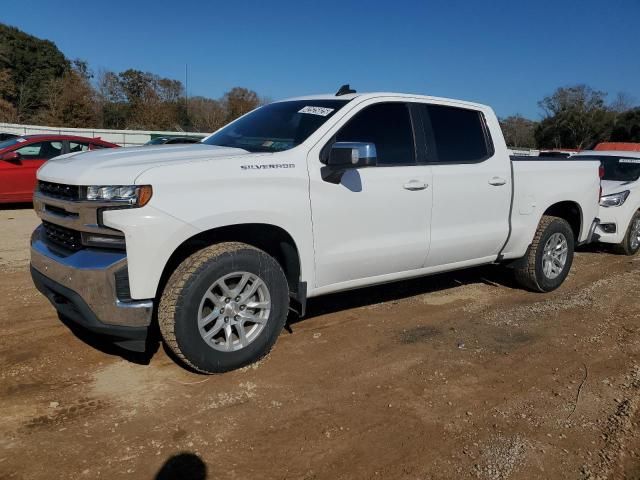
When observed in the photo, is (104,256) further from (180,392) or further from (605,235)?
(605,235)

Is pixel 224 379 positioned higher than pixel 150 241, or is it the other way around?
pixel 150 241

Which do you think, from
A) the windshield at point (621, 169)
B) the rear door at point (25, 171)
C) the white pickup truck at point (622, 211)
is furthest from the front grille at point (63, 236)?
the windshield at point (621, 169)

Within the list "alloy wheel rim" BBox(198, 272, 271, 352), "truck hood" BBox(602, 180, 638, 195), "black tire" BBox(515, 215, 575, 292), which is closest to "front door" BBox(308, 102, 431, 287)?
"alloy wheel rim" BBox(198, 272, 271, 352)

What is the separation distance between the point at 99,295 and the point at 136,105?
5166 centimetres

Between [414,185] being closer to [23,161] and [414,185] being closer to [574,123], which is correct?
[23,161]

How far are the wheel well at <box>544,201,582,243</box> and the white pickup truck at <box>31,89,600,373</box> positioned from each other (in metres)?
0.96

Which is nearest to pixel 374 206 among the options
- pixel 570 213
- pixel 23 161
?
pixel 570 213

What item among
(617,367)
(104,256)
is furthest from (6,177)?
(617,367)

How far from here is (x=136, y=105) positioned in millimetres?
50594

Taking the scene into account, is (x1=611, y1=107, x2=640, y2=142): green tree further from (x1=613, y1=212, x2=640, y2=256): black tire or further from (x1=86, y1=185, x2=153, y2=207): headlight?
(x1=86, y1=185, x2=153, y2=207): headlight

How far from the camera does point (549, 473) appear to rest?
2.77 meters

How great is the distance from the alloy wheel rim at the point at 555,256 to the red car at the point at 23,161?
342 inches

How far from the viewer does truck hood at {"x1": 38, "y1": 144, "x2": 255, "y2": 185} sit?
320 cm

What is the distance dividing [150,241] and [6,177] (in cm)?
900
